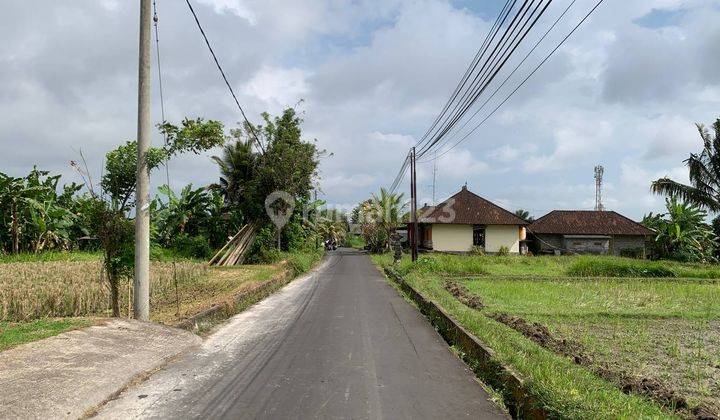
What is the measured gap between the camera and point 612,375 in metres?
6.64

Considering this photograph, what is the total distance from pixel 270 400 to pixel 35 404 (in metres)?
2.16

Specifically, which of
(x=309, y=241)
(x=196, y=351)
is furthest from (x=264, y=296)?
(x=309, y=241)

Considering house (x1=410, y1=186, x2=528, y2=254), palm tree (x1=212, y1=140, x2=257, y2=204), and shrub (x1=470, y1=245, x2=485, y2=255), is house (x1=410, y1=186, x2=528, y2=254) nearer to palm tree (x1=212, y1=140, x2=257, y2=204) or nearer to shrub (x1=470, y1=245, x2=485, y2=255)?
shrub (x1=470, y1=245, x2=485, y2=255)

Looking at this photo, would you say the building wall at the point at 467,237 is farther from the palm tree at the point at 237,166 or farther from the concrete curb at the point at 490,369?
the concrete curb at the point at 490,369

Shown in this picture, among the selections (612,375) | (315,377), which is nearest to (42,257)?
(315,377)

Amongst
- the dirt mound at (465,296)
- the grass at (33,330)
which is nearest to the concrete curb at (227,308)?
the grass at (33,330)

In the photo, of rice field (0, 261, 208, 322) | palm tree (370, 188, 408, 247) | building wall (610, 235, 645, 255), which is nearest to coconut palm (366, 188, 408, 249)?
palm tree (370, 188, 408, 247)

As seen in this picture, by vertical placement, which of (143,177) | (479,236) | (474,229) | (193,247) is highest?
(143,177)

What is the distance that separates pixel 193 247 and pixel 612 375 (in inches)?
1041

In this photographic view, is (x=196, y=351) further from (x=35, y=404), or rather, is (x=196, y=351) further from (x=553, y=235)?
(x=553, y=235)

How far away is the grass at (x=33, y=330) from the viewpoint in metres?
7.24

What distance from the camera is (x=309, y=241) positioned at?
41.6 metres

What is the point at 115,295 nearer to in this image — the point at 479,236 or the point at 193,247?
the point at 193,247

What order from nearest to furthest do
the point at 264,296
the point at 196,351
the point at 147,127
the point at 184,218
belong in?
the point at 196,351
the point at 147,127
the point at 264,296
the point at 184,218
